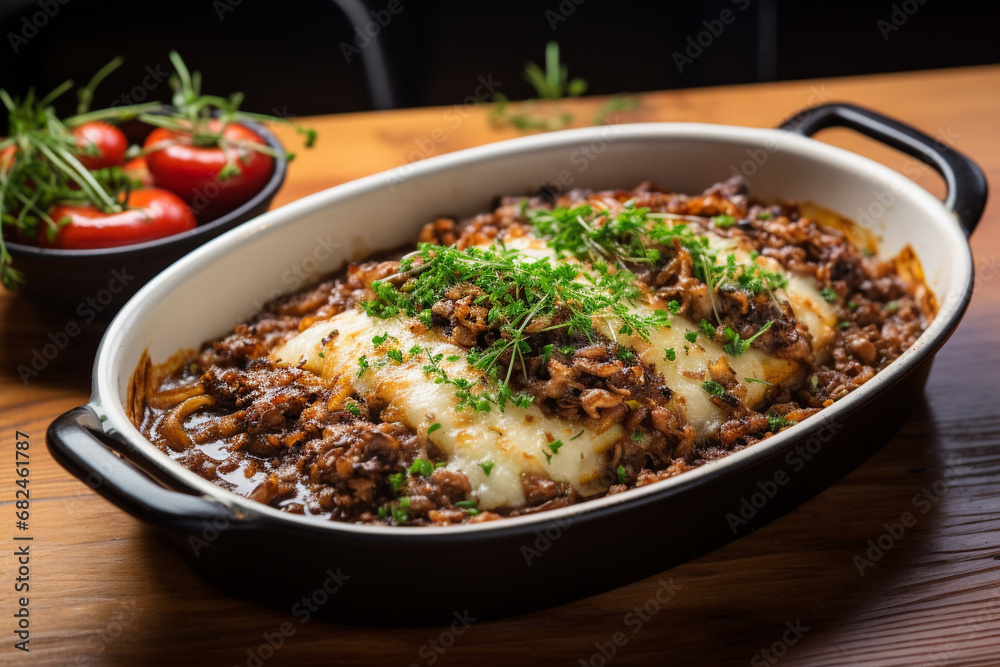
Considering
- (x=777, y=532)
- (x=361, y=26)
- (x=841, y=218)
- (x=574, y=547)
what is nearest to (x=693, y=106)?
(x=841, y=218)

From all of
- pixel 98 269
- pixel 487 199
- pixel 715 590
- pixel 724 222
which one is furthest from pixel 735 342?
pixel 98 269

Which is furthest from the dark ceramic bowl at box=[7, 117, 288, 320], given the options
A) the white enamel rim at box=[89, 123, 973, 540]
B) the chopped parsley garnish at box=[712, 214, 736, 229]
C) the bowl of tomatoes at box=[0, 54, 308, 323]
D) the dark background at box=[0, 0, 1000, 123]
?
the dark background at box=[0, 0, 1000, 123]

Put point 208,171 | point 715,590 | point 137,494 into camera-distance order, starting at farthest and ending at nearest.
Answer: point 208,171, point 715,590, point 137,494

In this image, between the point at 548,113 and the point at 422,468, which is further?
the point at 548,113

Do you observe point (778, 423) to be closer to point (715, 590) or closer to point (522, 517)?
point (715, 590)

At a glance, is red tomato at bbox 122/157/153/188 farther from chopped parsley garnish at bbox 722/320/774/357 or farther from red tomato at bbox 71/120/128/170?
chopped parsley garnish at bbox 722/320/774/357

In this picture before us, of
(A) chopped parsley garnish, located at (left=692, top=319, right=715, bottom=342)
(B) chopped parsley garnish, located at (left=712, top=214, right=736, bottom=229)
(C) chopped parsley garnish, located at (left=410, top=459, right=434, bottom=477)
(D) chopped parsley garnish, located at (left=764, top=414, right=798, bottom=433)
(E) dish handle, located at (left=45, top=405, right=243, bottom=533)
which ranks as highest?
(E) dish handle, located at (left=45, top=405, right=243, bottom=533)

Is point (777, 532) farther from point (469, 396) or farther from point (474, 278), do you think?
point (474, 278)
